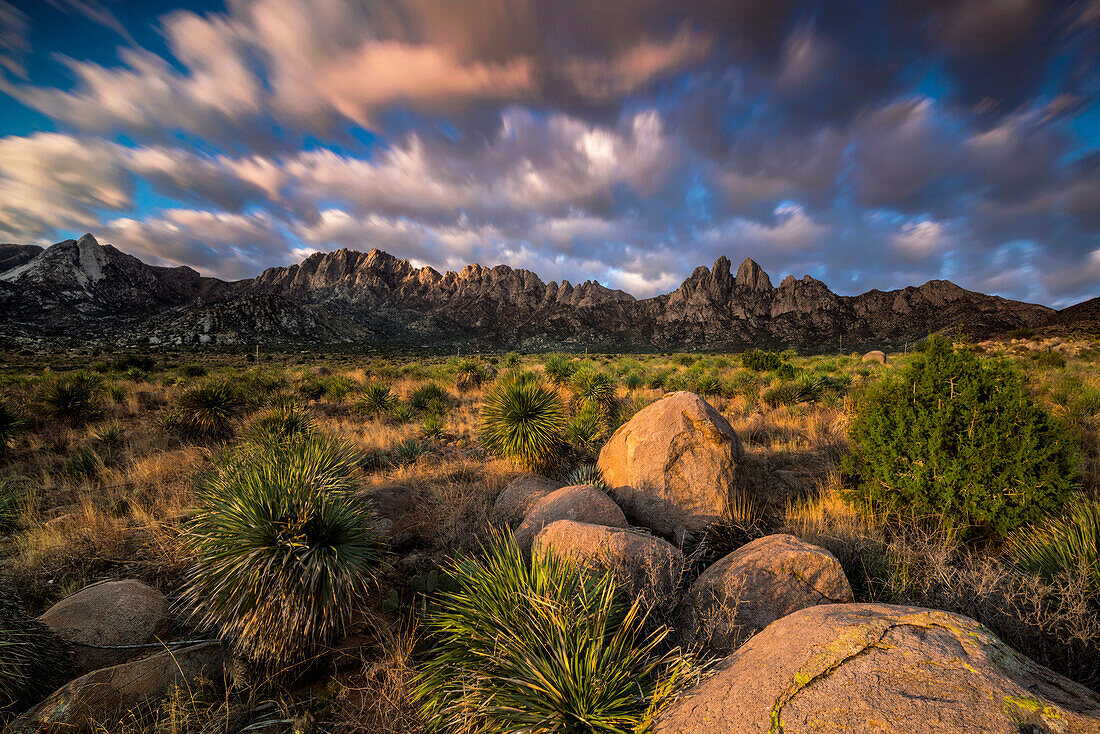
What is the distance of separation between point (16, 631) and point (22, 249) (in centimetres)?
18743

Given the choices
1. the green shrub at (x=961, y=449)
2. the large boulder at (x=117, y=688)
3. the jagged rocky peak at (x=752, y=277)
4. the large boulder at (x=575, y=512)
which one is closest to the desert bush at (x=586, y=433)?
the large boulder at (x=575, y=512)

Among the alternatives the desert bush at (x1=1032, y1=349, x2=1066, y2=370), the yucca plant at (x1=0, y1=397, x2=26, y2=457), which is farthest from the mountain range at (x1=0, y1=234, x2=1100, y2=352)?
the yucca plant at (x1=0, y1=397, x2=26, y2=457)

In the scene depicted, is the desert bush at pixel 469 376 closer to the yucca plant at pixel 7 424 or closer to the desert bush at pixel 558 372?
the desert bush at pixel 558 372

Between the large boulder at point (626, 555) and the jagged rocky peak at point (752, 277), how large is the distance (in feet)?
382

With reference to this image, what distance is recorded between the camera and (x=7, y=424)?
28.0 feet

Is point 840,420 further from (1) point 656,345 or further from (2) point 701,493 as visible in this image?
(1) point 656,345

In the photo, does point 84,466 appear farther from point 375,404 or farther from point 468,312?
point 468,312

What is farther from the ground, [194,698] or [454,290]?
[454,290]

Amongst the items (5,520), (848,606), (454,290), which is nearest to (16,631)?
(5,520)

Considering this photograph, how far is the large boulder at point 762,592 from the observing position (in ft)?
9.72

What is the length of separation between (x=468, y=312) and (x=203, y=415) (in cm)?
10686

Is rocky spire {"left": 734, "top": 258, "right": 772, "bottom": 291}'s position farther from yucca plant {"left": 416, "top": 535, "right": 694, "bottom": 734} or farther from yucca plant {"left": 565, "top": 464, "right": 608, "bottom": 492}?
yucca plant {"left": 416, "top": 535, "right": 694, "bottom": 734}

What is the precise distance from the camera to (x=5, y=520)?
Answer: 5242mm

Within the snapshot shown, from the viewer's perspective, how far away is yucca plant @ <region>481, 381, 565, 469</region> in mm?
7719
